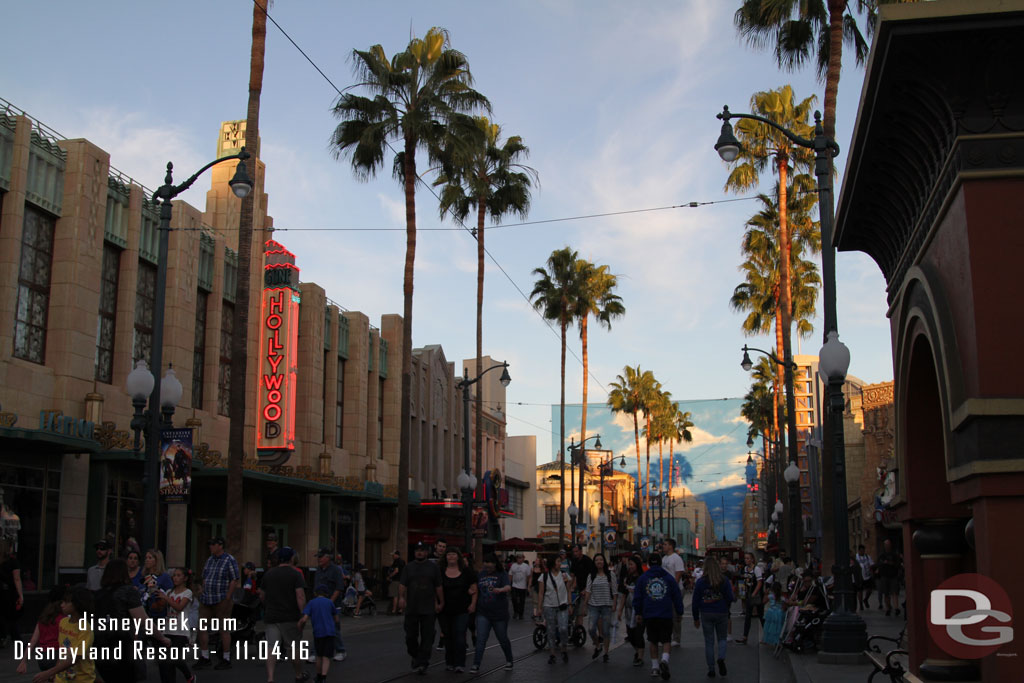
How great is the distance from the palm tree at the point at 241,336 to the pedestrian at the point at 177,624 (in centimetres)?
786

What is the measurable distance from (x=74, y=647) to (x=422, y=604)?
6.56 meters

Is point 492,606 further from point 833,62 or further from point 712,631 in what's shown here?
point 833,62

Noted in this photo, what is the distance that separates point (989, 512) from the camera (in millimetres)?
6871

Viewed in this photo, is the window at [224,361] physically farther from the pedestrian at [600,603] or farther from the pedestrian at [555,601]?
the pedestrian at [600,603]

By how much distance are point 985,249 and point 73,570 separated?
2055 centimetres

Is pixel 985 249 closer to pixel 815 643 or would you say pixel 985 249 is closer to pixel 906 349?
pixel 906 349

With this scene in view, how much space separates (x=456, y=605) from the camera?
14.3 m

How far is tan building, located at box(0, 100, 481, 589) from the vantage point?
2072cm

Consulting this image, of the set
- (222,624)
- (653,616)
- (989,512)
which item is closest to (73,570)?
(222,624)

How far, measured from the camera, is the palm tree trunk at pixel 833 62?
2197 cm

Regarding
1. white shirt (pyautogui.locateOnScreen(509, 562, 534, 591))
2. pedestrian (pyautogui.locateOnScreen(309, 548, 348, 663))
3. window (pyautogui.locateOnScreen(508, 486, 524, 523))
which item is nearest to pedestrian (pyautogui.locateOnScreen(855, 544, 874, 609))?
white shirt (pyautogui.locateOnScreen(509, 562, 534, 591))

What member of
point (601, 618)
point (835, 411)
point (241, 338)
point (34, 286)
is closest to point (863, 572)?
point (601, 618)

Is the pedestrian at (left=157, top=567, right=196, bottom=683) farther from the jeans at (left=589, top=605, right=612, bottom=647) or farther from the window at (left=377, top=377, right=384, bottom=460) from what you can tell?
the window at (left=377, top=377, right=384, bottom=460)

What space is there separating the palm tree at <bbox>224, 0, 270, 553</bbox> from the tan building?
1331 mm
